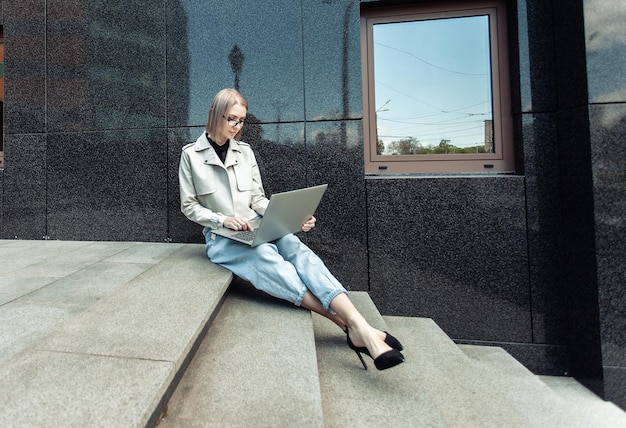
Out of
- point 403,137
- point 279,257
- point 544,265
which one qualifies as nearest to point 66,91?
point 279,257

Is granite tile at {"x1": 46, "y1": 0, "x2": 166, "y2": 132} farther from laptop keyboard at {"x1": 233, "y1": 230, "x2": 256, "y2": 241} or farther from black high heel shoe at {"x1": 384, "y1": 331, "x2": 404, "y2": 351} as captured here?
black high heel shoe at {"x1": 384, "y1": 331, "x2": 404, "y2": 351}

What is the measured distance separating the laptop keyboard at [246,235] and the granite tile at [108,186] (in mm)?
1772

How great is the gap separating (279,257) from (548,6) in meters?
3.61

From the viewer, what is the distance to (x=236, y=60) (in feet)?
11.2

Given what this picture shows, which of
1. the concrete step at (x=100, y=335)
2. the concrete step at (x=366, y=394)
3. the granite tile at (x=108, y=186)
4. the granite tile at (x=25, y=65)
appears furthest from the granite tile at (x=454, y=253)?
the granite tile at (x=25, y=65)

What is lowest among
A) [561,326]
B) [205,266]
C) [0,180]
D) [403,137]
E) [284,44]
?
[561,326]

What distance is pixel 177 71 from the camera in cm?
351

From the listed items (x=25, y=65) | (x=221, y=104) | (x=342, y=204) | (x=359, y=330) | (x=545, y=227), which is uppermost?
(x=25, y=65)

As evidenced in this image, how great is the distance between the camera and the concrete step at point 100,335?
1019mm

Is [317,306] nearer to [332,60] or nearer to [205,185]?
[205,185]

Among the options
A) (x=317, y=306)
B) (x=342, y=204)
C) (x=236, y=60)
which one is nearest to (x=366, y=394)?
(x=317, y=306)

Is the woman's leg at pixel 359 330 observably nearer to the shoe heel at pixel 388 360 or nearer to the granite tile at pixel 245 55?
the shoe heel at pixel 388 360

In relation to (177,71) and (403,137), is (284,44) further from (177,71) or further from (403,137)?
(403,137)

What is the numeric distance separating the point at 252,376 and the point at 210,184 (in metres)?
1.49
